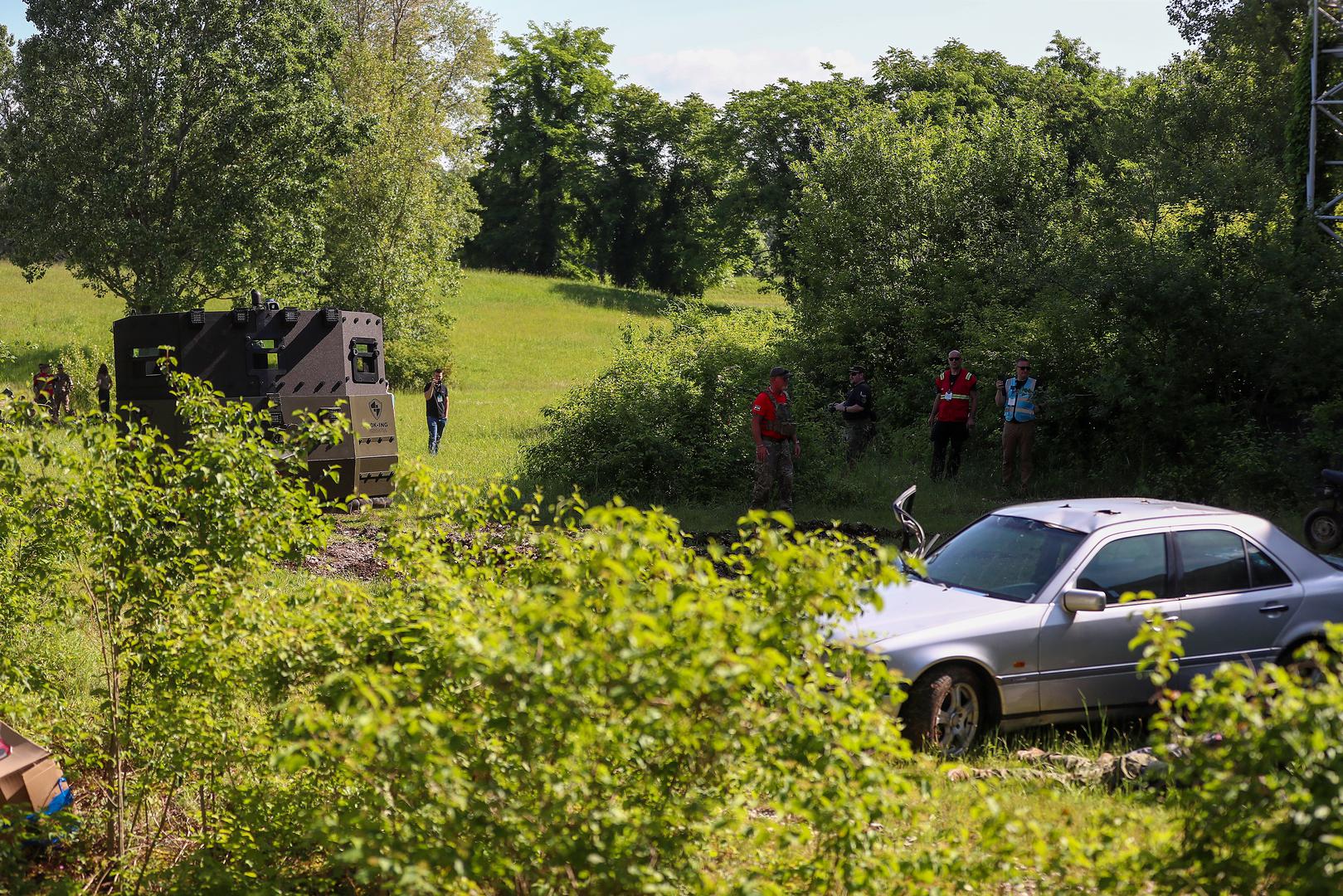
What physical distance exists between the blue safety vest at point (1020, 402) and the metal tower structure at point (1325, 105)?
23.8 ft

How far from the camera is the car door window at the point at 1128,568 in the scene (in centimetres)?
723

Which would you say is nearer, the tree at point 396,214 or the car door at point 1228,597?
the car door at point 1228,597

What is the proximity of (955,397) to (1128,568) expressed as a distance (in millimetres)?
9494

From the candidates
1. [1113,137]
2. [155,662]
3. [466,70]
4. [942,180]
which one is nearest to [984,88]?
[1113,137]

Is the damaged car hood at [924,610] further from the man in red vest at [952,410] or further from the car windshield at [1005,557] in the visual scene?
the man in red vest at [952,410]

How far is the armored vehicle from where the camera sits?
572 inches

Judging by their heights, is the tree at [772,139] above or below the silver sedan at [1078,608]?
above

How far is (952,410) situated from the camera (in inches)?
658

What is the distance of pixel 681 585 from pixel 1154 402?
13989 mm

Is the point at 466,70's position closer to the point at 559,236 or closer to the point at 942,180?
the point at 559,236

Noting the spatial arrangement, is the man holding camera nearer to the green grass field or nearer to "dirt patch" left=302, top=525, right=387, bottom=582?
the green grass field

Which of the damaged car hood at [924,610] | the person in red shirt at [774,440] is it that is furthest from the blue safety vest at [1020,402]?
the damaged car hood at [924,610]

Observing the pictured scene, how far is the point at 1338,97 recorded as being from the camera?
2364cm

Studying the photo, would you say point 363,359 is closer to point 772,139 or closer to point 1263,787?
point 1263,787
